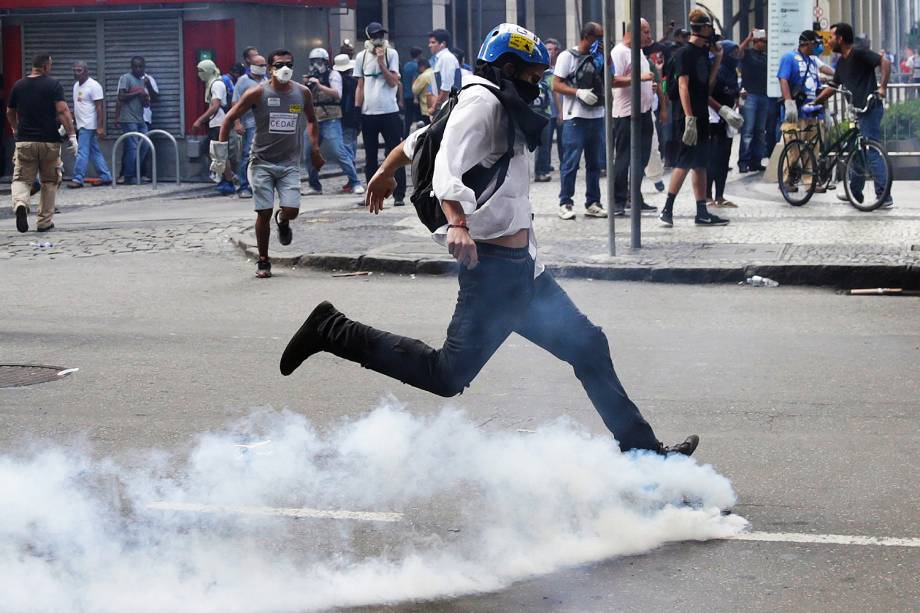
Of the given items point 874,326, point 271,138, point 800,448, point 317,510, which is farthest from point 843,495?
point 271,138

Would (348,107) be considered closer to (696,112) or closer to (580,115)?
(580,115)

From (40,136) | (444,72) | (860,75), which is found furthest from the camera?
(444,72)

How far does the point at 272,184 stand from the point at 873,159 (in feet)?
20.1

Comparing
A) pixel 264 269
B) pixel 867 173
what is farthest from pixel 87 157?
pixel 867 173

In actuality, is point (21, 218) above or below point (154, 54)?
below

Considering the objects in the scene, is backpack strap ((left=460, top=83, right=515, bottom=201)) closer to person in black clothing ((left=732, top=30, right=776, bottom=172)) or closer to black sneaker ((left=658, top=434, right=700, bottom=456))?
black sneaker ((left=658, top=434, right=700, bottom=456))

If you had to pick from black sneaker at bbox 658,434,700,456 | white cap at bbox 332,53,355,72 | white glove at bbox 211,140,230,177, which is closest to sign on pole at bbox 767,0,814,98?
white cap at bbox 332,53,355,72

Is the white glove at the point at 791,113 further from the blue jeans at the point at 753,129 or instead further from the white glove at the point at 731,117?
the blue jeans at the point at 753,129

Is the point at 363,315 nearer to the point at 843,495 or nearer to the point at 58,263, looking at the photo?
the point at 58,263

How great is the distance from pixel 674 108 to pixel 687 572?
10.2m

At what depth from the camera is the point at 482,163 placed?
4.96 metres

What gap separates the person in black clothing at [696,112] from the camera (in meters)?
13.2

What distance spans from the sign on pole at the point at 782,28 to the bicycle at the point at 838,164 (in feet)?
13.0

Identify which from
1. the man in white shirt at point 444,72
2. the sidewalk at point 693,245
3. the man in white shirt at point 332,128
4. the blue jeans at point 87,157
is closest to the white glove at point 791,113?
the sidewalk at point 693,245
